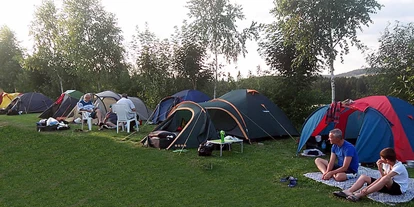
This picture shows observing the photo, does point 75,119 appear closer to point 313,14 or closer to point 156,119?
point 156,119

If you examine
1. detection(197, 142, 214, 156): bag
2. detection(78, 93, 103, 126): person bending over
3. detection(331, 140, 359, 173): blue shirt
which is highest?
detection(78, 93, 103, 126): person bending over

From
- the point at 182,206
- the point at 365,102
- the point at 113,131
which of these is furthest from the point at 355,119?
the point at 113,131

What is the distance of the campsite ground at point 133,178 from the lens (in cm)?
439

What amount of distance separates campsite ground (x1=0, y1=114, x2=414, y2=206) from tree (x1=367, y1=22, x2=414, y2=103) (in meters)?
4.32

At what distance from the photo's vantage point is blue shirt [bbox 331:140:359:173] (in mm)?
5199

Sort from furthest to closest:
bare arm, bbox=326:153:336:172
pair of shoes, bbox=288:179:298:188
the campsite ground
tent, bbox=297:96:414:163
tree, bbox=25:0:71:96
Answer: tree, bbox=25:0:71:96 → tent, bbox=297:96:414:163 → bare arm, bbox=326:153:336:172 → pair of shoes, bbox=288:179:298:188 → the campsite ground

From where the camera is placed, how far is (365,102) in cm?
717

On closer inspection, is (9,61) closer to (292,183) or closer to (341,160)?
(292,183)

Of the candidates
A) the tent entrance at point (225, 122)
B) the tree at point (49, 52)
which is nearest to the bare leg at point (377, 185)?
the tent entrance at point (225, 122)

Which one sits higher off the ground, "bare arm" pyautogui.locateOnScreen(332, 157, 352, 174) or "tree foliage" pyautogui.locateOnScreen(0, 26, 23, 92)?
"tree foliage" pyautogui.locateOnScreen(0, 26, 23, 92)

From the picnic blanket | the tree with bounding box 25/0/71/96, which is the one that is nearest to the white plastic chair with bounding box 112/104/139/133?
the picnic blanket

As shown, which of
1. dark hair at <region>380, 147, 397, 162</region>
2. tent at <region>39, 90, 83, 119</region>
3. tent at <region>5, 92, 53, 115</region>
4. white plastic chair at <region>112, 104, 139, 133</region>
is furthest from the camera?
tent at <region>5, 92, 53, 115</region>

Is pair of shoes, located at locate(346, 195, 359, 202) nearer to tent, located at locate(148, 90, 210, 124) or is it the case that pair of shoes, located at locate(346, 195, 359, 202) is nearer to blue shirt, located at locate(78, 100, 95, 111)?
tent, located at locate(148, 90, 210, 124)

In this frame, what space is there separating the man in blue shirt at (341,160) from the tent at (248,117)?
3.35 meters
